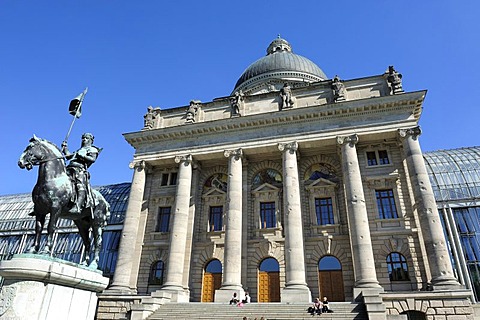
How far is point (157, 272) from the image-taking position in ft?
92.7

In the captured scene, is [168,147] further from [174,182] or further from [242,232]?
[242,232]

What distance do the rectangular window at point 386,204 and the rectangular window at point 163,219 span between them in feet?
62.8

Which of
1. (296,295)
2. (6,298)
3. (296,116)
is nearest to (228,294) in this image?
(296,295)

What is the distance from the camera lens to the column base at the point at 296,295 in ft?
70.5

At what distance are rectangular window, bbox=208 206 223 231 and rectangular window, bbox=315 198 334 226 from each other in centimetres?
898

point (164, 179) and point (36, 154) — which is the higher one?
point (164, 179)

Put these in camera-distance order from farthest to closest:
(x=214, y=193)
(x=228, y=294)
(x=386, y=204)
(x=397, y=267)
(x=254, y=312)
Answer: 1. (x=214, y=193)
2. (x=386, y=204)
3. (x=397, y=267)
4. (x=228, y=294)
5. (x=254, y=312)

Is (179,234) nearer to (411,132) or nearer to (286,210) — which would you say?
(286,210)

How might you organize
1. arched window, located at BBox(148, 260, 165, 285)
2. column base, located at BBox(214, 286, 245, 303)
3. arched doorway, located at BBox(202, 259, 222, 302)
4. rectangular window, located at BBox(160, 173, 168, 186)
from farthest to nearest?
rectangular window, located at BBox(160, 173, 168, 186), arched window, located at BBox(148, 260, 165, 285), arched doorway, located at BBox(202, 259, 222, 302), column base, located at BBox(214, 286, 245, 303)

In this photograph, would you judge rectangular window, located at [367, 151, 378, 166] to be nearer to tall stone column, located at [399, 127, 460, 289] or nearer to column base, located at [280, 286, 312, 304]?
tall stone column, located at [399, 127, 460, 289]

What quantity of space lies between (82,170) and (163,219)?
72.1 ft

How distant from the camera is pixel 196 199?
30109 mm

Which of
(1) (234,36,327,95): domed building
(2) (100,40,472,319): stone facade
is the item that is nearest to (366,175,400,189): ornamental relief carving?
(2) (100,40,472,319): stone facade

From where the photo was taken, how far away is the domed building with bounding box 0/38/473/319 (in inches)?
867
